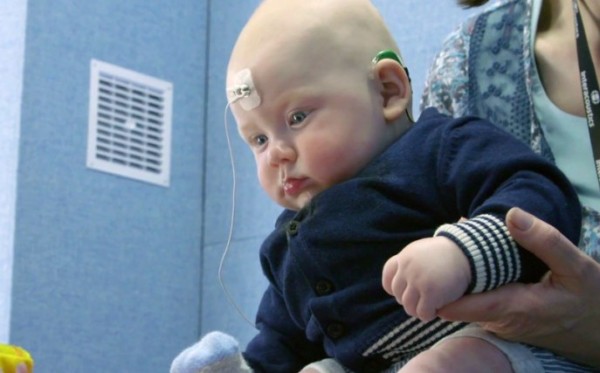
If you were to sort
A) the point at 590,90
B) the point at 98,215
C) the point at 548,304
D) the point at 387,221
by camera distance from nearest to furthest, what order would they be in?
the point at 548,304, the point at 387,221, the point at 590,90, the point at 98,215

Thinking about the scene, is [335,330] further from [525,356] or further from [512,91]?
[512,91]

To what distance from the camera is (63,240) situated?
8.66 ft

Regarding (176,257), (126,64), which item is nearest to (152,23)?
(126,64)

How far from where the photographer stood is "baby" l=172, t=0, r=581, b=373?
1003mm

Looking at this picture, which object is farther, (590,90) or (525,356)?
(590,90)

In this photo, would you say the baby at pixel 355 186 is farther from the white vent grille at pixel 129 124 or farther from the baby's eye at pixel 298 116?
the white vent grille at pixel 129 124

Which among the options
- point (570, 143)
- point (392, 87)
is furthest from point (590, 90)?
point (392, 87)

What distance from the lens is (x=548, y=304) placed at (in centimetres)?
99

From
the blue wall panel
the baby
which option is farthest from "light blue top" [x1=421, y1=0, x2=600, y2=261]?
the blue wall panel

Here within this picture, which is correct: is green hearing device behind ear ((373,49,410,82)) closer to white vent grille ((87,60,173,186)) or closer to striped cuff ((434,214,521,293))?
striped cuff ((434,214,521,293))

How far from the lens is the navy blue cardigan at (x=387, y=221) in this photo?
1.02m

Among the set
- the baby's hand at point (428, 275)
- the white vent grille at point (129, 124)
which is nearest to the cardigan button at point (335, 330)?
the baby's hand at point (428, 275)

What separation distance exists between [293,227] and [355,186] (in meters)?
0.08

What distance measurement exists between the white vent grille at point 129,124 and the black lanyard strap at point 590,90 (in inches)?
66.0
